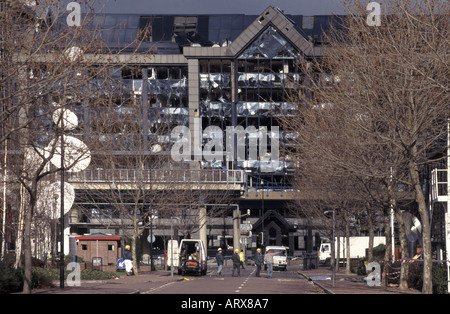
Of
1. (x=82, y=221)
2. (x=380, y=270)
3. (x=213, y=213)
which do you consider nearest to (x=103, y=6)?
(x=380, y=270)

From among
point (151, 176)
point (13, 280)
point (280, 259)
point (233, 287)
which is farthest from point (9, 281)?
point (280, 259)

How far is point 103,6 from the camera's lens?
24.3 m

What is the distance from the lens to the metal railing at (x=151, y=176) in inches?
2106

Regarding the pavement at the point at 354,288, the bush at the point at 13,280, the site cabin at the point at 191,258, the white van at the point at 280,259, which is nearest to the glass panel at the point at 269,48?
the white van at the point at 280,259

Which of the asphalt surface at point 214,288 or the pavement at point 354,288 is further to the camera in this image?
the pavement at point 354,288

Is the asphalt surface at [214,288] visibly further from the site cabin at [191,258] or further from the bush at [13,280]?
the site cabin at [191,258]

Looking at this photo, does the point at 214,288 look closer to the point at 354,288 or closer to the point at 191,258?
the point at 354,288

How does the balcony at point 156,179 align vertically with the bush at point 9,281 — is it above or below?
above

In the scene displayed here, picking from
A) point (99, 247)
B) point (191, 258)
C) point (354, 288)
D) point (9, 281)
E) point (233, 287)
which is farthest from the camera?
point (99, 247)

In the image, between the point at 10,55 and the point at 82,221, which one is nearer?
the point at 10,55

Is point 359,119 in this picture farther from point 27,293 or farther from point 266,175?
point 266,175

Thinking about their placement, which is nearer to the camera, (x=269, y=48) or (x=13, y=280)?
(x=13, y=280)

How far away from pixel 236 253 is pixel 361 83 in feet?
73.1

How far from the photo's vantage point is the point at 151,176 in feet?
172
